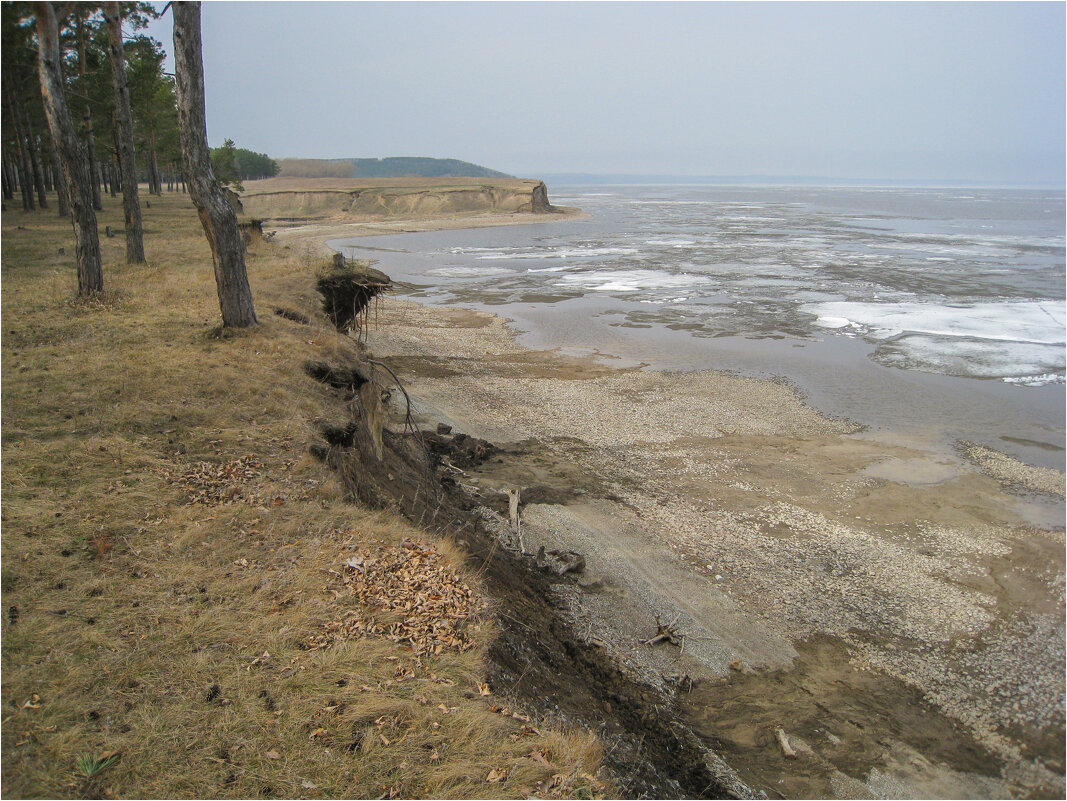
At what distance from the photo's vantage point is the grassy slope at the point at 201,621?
435 cm

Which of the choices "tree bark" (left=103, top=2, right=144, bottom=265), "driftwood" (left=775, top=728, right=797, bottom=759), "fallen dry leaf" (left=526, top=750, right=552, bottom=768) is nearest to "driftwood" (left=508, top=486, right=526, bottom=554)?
"driftwood" (left=775, top=728, right=797, bottom=759)

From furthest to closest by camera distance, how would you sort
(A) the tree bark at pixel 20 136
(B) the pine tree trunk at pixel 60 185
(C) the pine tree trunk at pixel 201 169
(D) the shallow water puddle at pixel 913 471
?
1. (A) the tree bark at pixel 20 136
2. (D) the shallow water puddle at pixel 913 471
3. (B) the pine tree trunk at pixel 60 185
4. (C) the pine tree trunk at pixel 201 169

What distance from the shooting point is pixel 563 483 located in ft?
43.6

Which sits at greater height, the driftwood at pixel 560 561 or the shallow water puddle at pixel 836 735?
the driftwood at pixel 560 561

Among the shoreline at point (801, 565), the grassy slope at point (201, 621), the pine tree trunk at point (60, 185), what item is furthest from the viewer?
Answer: the pine tree trunk at point (60, 185)

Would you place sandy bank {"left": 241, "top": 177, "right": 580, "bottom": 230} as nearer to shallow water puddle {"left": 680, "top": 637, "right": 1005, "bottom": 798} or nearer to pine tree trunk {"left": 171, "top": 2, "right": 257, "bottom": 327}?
pine tree trunk {"left": 171, "top": 2, "right": 257, "bottom": 327}

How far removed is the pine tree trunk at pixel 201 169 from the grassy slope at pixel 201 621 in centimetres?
203

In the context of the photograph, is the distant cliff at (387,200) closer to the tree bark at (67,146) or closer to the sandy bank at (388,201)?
the sandy bank at (388,201)

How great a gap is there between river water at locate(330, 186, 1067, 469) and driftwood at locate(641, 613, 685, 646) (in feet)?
34.0

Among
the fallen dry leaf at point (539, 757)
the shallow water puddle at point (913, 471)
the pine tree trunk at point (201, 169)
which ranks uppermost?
the pine tree trunk at point (201, 169)

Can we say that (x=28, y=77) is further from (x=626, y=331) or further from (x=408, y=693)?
(x=408, y=693)

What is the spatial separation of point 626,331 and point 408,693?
75.8ft

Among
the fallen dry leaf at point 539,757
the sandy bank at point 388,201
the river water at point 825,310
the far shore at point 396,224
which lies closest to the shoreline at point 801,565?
the fallen dry leaf at point 539,757

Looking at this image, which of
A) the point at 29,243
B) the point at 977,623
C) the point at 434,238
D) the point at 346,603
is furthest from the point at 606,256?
the point at 346,603
